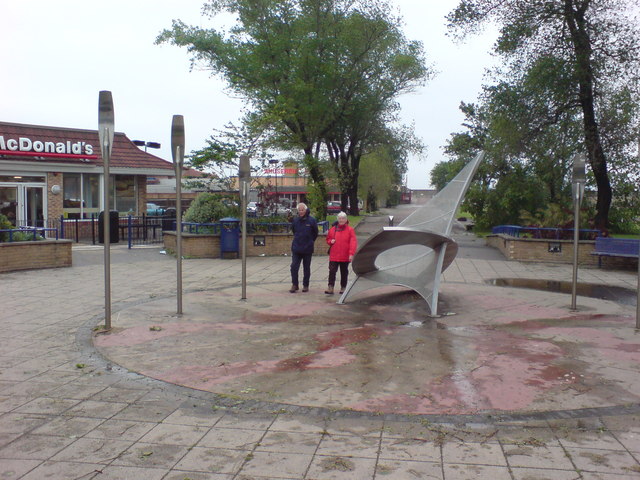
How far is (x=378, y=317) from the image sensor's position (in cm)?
949

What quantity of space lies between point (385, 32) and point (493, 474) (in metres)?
29.8

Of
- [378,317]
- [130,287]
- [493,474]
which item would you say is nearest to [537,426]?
[493,474]

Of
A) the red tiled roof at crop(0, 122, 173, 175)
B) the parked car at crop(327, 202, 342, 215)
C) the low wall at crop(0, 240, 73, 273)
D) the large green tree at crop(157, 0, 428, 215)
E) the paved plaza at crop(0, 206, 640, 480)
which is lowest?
the paved plaza at crop(0, 206, 640, 480)

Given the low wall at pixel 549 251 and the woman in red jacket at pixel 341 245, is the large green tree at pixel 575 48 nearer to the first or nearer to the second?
the low wall at pixel 549 251

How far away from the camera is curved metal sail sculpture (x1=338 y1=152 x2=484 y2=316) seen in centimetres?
1001

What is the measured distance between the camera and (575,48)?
19.2 metres

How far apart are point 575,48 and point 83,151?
18.3 metres

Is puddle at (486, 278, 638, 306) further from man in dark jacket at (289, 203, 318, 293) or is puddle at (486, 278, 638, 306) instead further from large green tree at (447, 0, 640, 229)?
large green tree at (447, 0, 640, 229)

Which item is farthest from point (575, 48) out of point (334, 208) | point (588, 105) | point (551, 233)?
point (334, 208)

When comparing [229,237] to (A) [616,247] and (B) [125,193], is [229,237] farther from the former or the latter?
(B) [125,193]

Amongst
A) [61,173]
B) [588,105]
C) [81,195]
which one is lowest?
[81,195]

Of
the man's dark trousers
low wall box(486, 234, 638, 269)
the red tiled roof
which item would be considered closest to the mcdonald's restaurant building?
the red tiled roof

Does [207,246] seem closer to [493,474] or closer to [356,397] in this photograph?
[356,397]

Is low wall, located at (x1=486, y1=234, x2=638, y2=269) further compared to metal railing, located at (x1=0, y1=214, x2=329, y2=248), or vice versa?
metal railing, located at (x1=0, y1=214, x2=329, y2=248)
